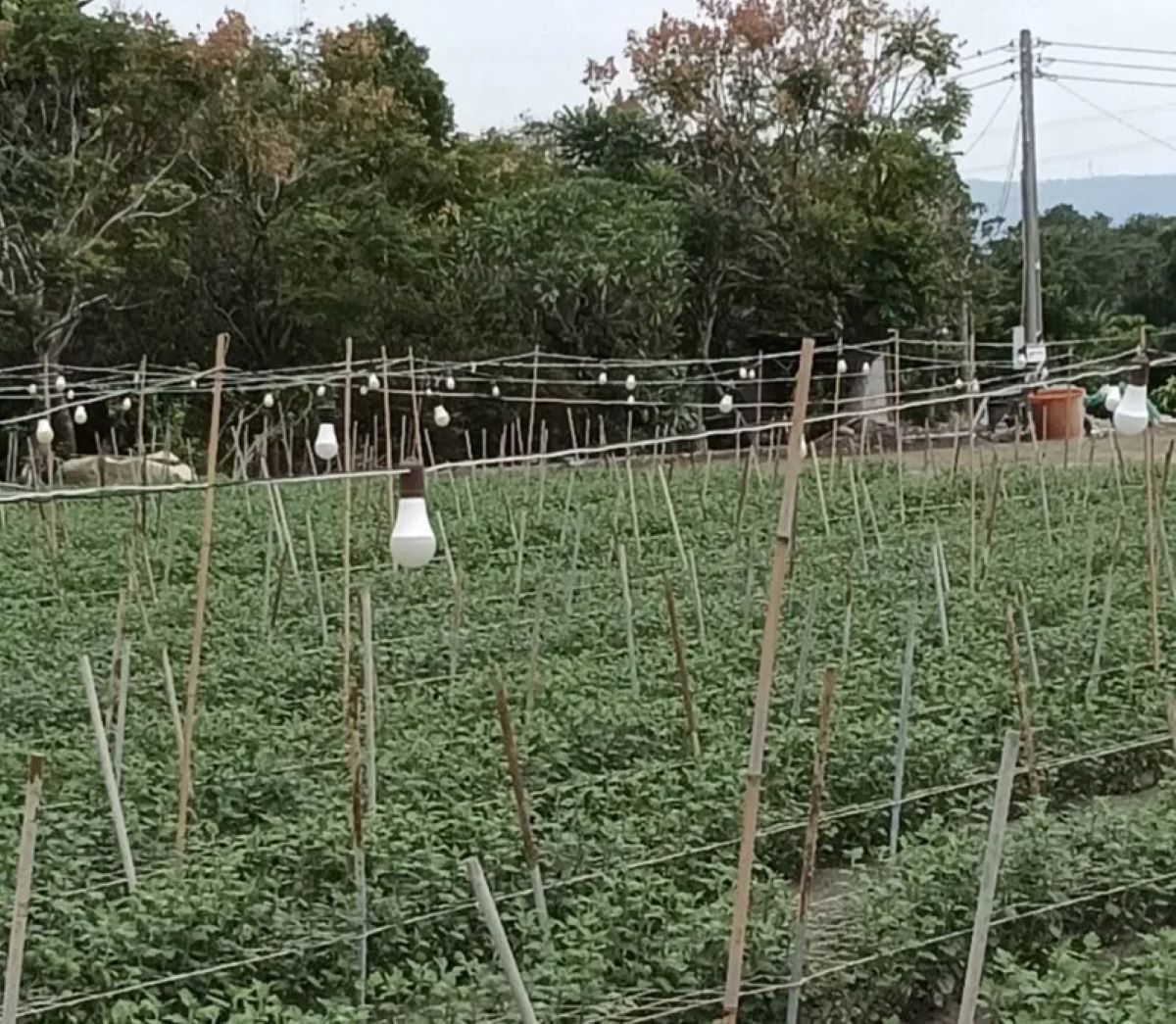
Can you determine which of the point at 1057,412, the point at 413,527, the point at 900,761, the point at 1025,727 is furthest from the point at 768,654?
the point at 1057,412

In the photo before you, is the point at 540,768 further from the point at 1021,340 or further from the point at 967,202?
the point at 967,202

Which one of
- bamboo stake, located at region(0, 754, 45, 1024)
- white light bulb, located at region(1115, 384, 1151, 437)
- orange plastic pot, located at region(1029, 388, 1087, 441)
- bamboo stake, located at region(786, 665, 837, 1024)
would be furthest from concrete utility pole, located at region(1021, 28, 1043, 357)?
bamboo stake, located at region(0, 754, 45, 1024)

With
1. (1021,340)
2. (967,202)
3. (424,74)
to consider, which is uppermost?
(424,74)

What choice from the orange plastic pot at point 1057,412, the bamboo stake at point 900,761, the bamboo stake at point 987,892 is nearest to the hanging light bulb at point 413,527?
the bamboo stake at point 987,892

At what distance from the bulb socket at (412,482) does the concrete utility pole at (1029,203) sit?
13741 millimetres

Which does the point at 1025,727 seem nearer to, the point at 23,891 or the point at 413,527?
the point at 413,527

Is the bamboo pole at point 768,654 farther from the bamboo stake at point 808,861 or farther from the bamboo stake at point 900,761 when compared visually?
the bamboo stake at point 900,761

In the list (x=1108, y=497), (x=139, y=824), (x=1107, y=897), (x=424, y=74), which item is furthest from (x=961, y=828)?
(x=424, y=74)

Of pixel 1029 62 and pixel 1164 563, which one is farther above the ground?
pixel 1029 62

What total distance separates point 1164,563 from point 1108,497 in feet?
11.6

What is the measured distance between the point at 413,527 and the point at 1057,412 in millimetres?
13513

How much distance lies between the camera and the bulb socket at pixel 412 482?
134 inches

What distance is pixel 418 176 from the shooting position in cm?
1662

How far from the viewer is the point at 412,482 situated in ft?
11.3
